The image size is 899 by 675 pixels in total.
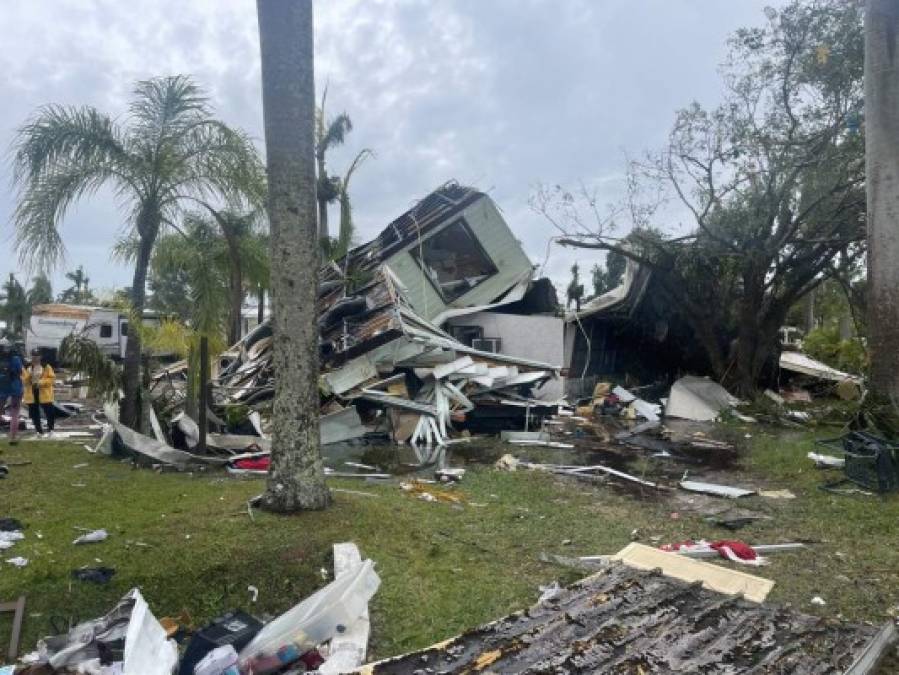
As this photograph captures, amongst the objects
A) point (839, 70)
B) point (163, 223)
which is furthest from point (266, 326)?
point (839, 70)

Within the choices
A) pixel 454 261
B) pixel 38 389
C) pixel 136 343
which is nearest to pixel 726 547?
pixel 136 343

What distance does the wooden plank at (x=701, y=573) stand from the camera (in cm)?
468

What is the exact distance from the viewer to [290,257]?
605cm

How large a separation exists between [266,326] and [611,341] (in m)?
12.2

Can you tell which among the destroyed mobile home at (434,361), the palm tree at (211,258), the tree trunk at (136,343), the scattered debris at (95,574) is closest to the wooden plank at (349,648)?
the scattered debris at (95,574)

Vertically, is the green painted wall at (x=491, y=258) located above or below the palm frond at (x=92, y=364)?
above

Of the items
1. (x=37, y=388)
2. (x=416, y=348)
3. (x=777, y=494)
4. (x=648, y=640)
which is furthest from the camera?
(x=416, y=348)

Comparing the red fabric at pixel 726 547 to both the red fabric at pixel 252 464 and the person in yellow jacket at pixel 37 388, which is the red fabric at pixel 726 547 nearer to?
the red fabric at pixel 252 464

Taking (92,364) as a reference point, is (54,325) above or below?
above

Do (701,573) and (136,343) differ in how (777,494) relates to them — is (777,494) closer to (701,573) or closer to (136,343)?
(701,573)

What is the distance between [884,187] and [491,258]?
11.7 meters

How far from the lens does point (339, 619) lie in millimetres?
4074

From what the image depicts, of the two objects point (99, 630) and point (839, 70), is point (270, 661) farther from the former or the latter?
point (839, 70)

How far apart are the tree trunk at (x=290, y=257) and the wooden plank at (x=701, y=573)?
9.30 ft
